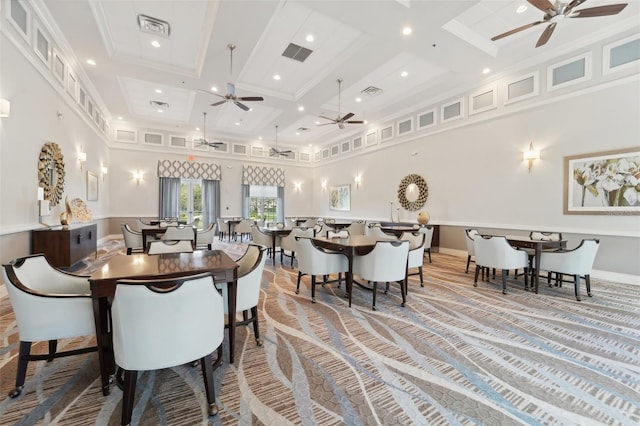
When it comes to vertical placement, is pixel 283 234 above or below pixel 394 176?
below

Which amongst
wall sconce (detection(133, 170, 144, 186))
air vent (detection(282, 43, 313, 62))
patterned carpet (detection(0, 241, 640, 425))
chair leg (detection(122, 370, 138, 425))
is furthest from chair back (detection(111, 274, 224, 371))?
wall sconce (detection(133, 170, 144, 186))

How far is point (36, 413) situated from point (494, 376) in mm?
3099

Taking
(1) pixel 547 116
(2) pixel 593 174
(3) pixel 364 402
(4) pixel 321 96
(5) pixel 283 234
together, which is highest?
(4) pixel 321 96

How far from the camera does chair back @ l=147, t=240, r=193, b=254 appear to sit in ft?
10.4

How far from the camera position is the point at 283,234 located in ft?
19.8

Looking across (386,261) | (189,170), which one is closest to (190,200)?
(189,170)

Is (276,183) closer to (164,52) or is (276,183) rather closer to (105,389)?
(164,52)

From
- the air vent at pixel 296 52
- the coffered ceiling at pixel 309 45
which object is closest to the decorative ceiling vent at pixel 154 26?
the coffered ceiling at pixel 309 45

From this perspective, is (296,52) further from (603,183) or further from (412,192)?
(603,183)

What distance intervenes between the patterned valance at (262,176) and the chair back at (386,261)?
9.58 m

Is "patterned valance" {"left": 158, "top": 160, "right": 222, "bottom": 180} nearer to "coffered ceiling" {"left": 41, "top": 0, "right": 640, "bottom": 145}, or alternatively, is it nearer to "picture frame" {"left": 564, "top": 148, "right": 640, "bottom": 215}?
"coffered ceiling" {"left": 41, "top": 0, "right": 640, "bottom": 145}

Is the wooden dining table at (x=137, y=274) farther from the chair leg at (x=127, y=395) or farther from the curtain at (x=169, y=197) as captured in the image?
the curtain at (x=169, y=197)

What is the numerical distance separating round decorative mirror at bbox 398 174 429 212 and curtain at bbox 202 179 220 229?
23.8 feet

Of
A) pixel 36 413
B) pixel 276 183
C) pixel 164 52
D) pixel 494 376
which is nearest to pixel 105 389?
pixel 36 413
